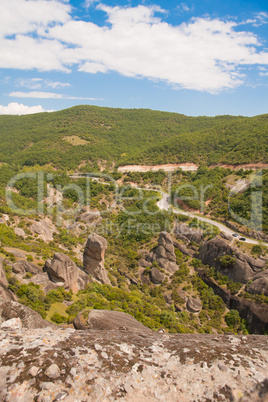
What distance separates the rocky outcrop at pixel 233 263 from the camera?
3584cm

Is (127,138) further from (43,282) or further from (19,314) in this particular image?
(19,314)

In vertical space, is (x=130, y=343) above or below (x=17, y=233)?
above

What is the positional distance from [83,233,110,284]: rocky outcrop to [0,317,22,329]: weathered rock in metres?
19.0

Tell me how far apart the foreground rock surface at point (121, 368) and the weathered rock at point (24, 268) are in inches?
554

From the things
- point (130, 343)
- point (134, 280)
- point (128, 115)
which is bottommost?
point (134, 280)

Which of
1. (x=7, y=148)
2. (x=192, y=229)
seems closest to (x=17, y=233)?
(x=192, y=229)

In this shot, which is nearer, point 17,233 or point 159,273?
point 17,233

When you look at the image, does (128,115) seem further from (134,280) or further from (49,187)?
(134,280)

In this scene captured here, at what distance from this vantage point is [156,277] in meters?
39.9

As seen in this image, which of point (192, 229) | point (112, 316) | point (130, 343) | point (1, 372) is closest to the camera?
point (1, 372)

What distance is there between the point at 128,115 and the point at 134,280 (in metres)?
142

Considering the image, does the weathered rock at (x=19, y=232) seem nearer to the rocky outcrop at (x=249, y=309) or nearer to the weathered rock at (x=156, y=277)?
the weathered rock at (x=156, y=277)

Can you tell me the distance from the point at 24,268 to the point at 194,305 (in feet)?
76.8

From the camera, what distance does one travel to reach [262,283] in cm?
3262
